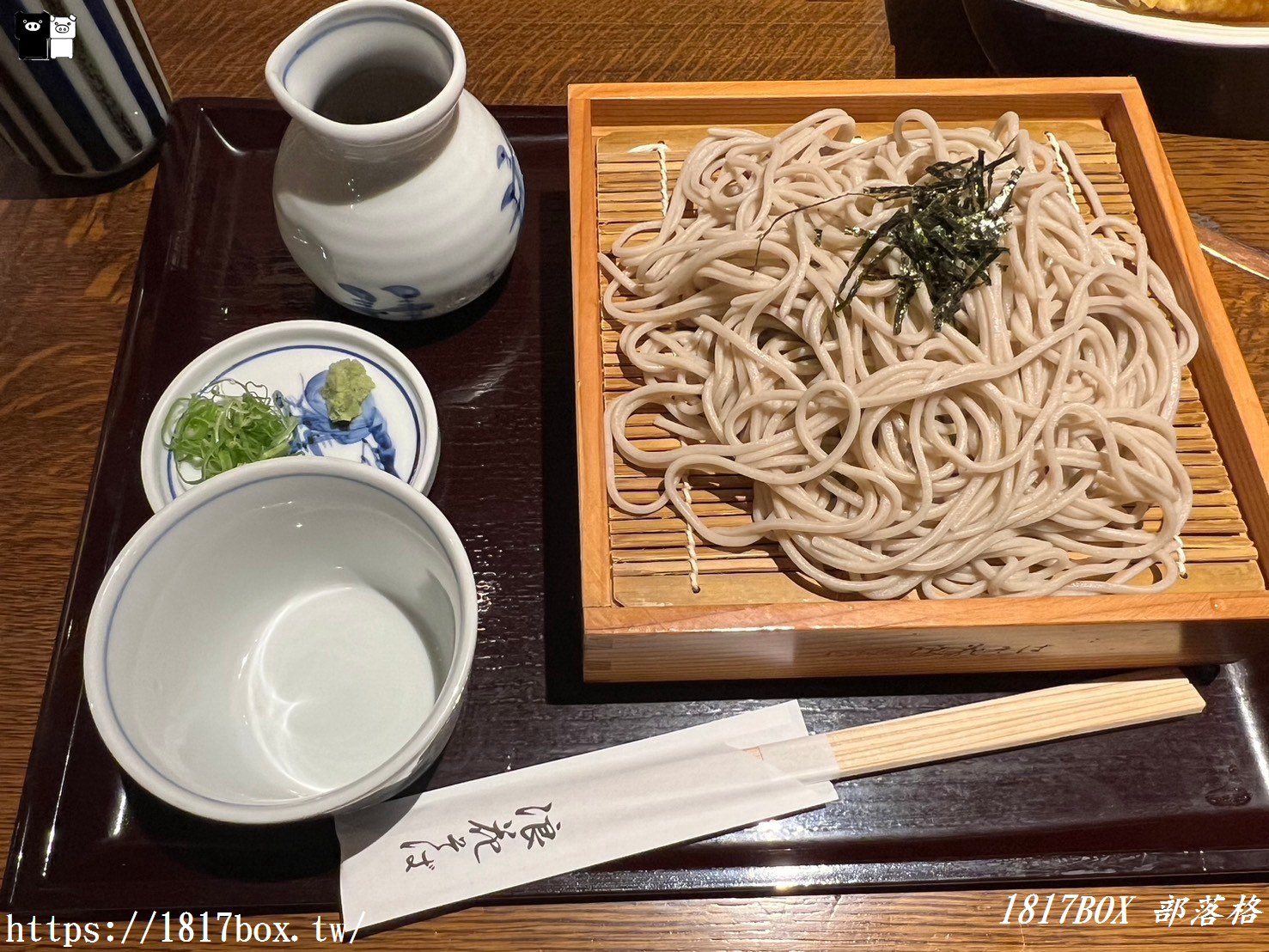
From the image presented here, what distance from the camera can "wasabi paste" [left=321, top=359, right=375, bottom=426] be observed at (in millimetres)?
1456

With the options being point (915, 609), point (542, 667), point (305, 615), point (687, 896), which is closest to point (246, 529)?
point (305, 615)

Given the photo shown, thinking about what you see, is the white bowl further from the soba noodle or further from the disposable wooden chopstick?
the disposable wooden chopstick

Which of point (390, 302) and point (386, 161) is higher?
point (386, 161)

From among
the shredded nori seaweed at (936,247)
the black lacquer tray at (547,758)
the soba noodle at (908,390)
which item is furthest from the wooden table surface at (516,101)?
the shredded nori seaweed at (936,247)

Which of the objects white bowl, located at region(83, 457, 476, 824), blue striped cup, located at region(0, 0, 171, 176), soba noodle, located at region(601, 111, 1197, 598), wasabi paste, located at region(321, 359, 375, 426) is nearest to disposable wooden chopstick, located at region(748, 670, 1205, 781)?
soba noodle, located at region(601, 111, 1197, 598)

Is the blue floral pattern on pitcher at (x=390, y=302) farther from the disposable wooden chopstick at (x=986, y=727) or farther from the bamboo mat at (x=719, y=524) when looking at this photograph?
the disposable wooden chopstick at (x=986, y=727)

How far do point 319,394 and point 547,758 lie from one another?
729mm

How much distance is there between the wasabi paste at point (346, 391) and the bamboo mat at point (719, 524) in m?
0.41

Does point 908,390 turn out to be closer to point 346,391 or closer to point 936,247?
point 936,247

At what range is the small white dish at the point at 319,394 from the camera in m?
1.44

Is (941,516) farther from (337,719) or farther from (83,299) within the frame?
(83,299)

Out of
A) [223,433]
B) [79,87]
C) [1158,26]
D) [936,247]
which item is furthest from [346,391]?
[1158,26]

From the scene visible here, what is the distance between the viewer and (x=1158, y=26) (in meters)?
1.63

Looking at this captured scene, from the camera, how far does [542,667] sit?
1.38 meters
